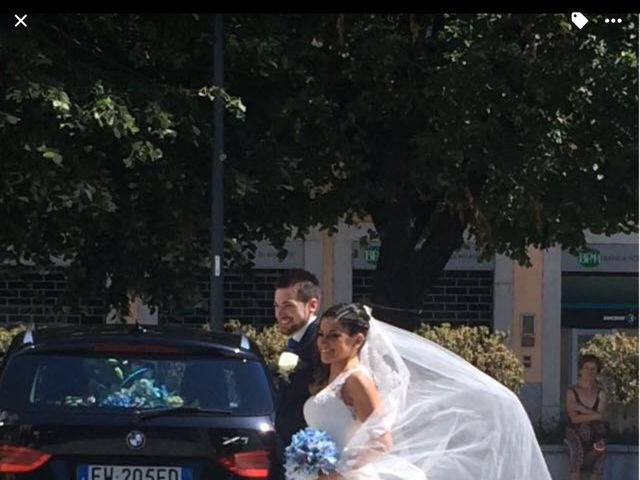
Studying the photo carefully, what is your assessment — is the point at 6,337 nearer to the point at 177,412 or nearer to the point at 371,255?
the point at 177,412

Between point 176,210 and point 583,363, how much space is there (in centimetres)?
448

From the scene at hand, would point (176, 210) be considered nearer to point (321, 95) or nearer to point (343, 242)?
point (321, 95)

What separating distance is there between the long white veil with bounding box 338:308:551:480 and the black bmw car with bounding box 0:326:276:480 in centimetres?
136

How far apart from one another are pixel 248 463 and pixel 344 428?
1484 mm

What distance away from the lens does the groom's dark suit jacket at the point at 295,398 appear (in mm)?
7207

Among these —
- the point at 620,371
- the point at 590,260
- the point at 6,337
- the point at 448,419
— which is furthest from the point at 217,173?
Answer: the point at 590,260

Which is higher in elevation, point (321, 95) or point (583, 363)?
point (321, 95)

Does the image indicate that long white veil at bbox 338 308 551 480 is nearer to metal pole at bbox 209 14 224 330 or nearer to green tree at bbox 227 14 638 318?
metal pole at bbox 209 14 224 330

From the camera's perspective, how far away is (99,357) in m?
7.70

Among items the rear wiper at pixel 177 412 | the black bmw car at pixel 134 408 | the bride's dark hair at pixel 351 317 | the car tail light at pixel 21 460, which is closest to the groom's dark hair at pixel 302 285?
the black bmw car at pixel 134 408

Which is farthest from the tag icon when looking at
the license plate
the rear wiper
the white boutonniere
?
the license plate

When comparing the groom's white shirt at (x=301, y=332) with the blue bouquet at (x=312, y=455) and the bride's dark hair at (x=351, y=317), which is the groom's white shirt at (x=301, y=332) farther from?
the blue bouquet at (x=312, y=455)

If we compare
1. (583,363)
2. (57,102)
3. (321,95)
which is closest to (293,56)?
(321,95)

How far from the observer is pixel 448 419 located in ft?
20.9
